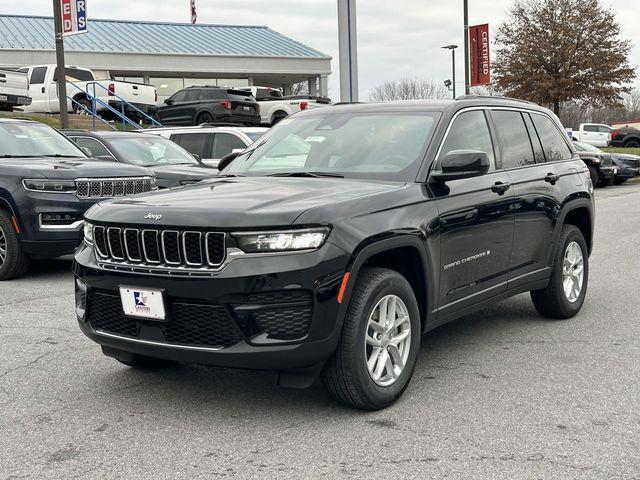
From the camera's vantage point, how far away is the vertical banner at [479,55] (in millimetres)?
30266

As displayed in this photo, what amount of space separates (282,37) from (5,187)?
4310cm

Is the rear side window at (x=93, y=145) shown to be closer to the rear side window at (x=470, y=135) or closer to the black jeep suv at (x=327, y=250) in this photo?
the black jeep suv at (x=327, y=250)

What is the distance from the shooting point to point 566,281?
6625mm

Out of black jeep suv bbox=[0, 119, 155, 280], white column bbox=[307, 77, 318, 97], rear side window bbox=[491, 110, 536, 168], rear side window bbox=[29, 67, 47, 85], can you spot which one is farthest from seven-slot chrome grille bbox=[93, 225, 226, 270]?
white column bbox=[307, 77, 318, 97]

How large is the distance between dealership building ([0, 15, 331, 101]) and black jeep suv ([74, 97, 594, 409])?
37.7 m

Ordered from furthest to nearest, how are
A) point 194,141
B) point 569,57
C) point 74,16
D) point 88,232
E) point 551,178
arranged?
point 569,57 < point 74,16 < point 194,141 < point 551,178 < point 88,232

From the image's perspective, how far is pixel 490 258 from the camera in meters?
5.42

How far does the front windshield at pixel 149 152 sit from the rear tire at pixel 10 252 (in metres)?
3.37

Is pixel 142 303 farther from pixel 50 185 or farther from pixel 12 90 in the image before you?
pixel 12 90

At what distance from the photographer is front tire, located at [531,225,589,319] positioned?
6.42m

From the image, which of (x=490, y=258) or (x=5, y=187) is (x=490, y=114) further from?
(x=5, y=187)

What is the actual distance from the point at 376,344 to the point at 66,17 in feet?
50.2

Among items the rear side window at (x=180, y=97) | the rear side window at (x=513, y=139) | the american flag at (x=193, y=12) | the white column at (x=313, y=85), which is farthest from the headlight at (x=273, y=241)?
the american flag at (x=193, y=12)

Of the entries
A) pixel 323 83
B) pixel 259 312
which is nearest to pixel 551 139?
pixel 259 312
